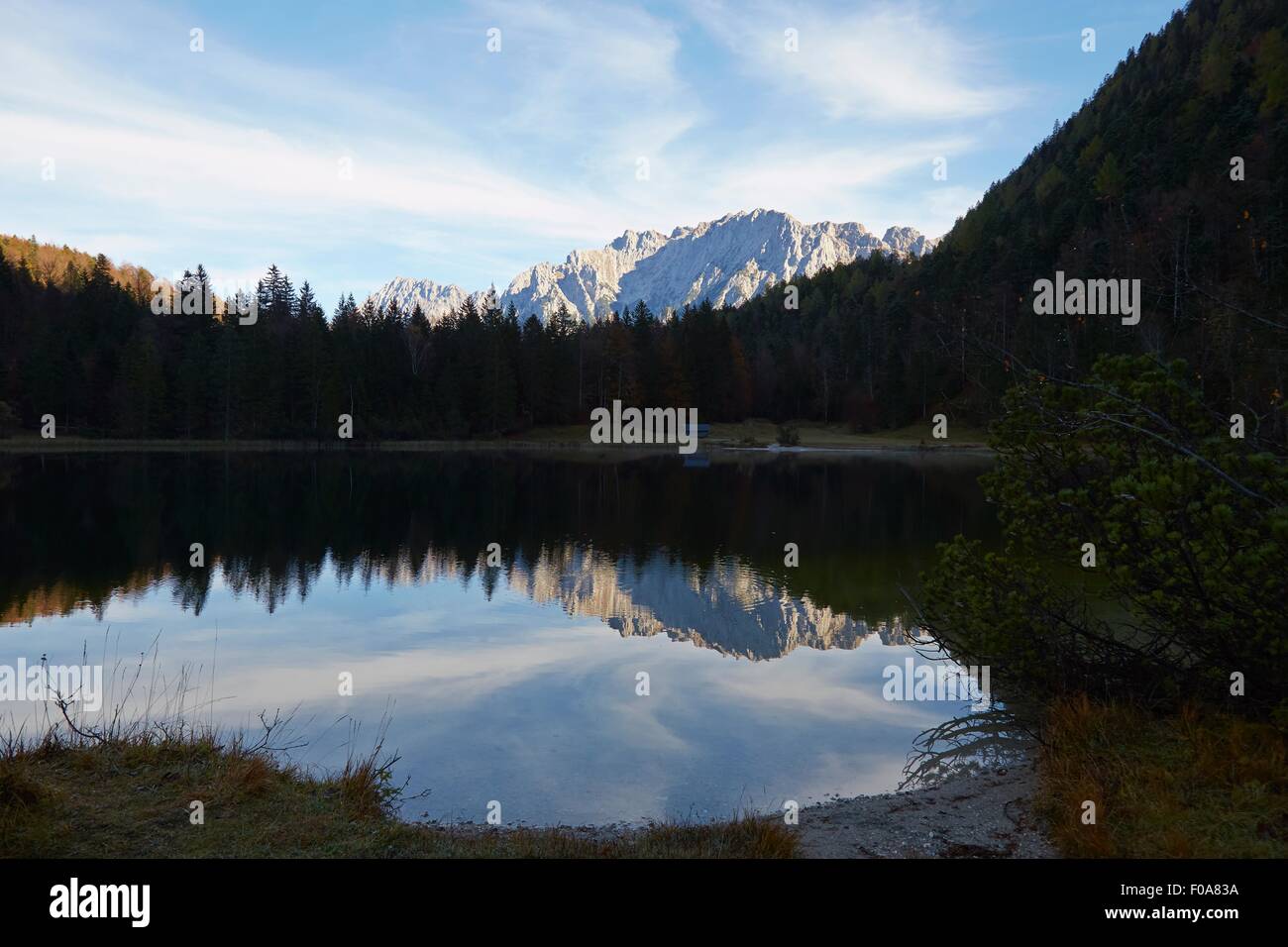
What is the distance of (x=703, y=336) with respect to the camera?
118 meters

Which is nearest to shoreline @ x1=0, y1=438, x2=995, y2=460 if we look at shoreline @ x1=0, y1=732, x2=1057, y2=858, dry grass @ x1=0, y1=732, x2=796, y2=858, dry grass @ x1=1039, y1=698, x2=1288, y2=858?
dry grass @ x1=1039, y1=698, x2=1288, y2=858

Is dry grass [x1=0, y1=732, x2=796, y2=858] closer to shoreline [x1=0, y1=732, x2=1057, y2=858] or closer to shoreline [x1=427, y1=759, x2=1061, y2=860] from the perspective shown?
shoreline [x1=0, y1=732, x2=1057, y2=858]

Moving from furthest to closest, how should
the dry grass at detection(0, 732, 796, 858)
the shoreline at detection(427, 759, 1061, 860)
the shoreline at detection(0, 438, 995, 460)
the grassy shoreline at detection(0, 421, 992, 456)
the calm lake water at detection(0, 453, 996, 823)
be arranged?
the grassy shoreline at detection(0, 421, 992, 456) → the shoreline at detection(0, 438, 995, 460) → the calm lake water at detection(0, 453, 996, 823) → the shoreline at detection(427, 759, 1061, 860) → the dry grass at detection(0, 732, 796, 858)

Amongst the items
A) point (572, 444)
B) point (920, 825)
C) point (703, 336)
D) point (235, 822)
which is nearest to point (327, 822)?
point (235, 822)

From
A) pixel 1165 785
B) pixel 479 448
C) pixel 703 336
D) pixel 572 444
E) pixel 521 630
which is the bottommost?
pixel 521 630

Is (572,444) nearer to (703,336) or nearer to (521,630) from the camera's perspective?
(703,336)

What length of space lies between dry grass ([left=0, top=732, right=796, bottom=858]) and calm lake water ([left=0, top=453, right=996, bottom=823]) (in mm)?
1593

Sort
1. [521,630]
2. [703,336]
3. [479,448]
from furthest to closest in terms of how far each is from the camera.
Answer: [703,336], [479,448], [521,630]

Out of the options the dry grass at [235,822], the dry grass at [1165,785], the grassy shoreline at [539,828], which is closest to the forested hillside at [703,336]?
the dry grass at [1165,785]

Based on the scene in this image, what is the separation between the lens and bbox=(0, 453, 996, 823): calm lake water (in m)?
11.8

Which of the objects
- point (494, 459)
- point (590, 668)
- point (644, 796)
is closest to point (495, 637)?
point (590, 668)

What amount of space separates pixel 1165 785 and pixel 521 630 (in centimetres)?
1425
